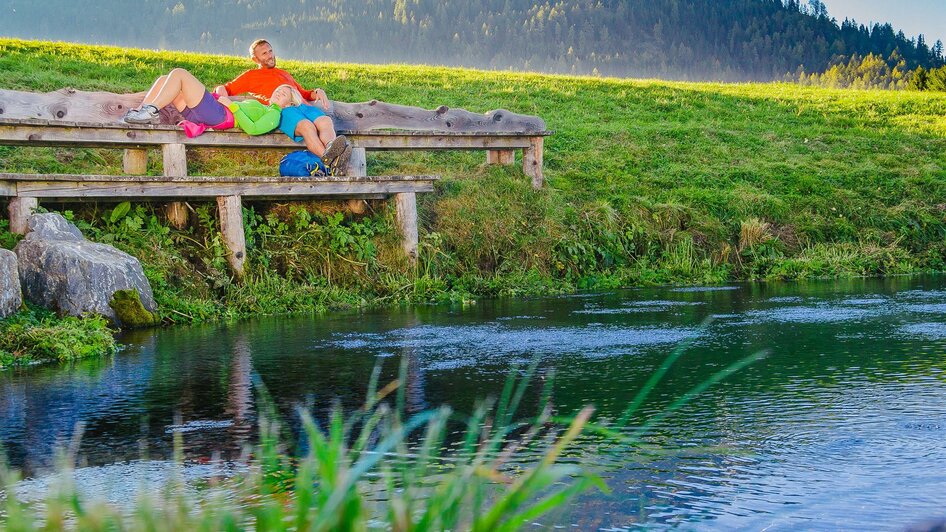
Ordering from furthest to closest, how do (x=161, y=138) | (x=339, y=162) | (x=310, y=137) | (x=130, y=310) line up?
(x=310, y=137)
(x=339, y=162)
(x=161, y=138)
(x=130, y=310)

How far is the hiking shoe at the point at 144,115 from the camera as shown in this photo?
12.9 m

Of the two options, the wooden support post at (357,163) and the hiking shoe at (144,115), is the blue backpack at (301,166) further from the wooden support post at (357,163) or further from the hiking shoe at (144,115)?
the hiking shoe at (144,115)

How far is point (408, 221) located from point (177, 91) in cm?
306

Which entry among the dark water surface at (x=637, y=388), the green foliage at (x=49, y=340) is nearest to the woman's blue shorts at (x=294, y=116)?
the dark water surface at (x=637, y=388)

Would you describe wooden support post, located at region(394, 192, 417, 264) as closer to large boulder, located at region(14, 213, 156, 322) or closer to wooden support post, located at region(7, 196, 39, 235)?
large boulder, located at region(14, 213, 156, 322)

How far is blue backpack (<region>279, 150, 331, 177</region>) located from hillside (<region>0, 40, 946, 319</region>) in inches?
20.5

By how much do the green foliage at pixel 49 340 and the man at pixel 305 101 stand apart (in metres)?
4.53

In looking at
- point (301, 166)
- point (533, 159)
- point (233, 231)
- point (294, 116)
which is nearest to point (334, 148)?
point (301, 166)

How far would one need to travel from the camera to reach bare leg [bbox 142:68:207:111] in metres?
13.4

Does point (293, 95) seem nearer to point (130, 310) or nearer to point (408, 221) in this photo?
point (408, 221)

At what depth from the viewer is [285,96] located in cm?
1416

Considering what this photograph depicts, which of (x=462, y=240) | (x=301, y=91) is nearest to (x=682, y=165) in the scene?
(x=462, y=240)

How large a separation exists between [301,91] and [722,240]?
6.33 meters

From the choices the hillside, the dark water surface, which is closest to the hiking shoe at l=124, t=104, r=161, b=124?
the hillside
